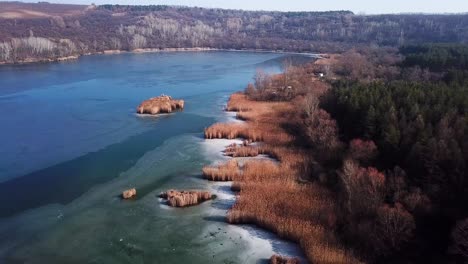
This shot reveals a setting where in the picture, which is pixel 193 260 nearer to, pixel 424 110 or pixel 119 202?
pixel 119 202

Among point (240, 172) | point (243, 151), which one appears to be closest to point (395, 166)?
point (240, 172)

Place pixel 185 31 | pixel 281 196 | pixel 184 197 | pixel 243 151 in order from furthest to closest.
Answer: pixel 185 31 < pixel 243 151 < pixel 281 196 < pixel 184 197

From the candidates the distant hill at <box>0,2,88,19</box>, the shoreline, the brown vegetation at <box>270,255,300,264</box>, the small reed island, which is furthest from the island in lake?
the distant hill at <box>0,2,88,19</box>

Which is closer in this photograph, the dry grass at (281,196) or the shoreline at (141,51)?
the dry grass at (281,196)

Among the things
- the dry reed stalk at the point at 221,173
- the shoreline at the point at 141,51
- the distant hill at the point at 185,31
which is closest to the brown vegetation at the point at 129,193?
the dry reed stalk at the point at 221,173

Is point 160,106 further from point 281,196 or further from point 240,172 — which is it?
point 281,196

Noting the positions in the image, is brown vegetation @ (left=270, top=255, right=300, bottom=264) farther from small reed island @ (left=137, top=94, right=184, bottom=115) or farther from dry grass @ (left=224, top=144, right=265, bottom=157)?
small reed island @ (left=137, top=94, right=184, bottom=115)

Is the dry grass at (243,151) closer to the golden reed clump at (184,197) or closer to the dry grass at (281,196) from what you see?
the dry grass at (281,196)
